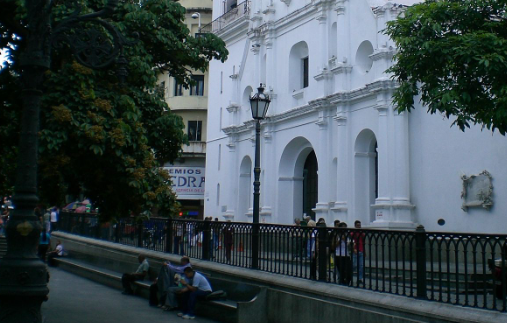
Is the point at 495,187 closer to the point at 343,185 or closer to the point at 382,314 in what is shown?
the point at 343,185

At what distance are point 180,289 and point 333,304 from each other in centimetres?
474

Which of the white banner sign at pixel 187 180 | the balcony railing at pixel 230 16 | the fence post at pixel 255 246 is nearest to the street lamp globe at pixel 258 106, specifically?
the fence post at pixel 255 246

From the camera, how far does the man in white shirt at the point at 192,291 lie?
13.3 m

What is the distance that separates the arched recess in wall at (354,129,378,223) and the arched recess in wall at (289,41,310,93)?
539 centimetres

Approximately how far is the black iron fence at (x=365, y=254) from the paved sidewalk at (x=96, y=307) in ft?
6.10

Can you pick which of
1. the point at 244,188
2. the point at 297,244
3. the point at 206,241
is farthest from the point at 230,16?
the point at 297,244

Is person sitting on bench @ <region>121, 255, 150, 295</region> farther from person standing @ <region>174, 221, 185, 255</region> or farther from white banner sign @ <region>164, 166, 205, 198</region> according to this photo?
white banner sign @ <region>164, 166, 205, 198</region>

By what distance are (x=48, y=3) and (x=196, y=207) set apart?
34.5 meters

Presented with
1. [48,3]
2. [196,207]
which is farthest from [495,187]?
[196,207]

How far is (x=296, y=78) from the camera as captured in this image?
2769cm

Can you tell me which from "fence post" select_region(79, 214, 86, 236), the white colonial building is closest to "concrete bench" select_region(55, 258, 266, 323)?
the white colonial building

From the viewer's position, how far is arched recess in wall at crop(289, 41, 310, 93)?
27.5 m

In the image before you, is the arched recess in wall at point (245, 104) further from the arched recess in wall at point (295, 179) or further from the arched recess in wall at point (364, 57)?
the arched recess in wall at point (364, 57)

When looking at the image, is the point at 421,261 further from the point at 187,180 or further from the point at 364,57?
the point at 187,180
